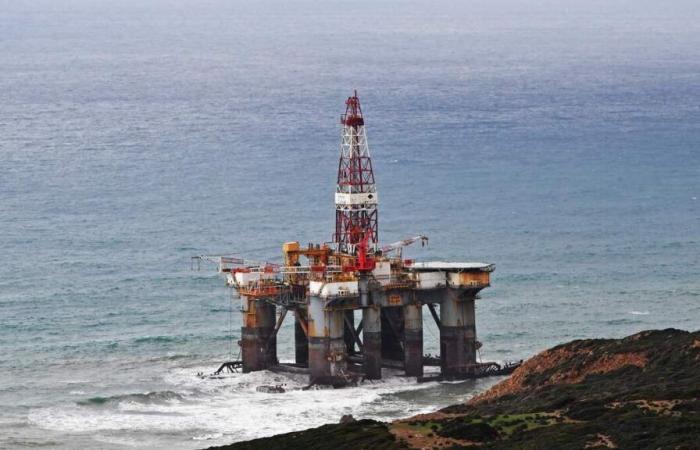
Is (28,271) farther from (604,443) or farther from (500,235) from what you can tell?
(604,443)

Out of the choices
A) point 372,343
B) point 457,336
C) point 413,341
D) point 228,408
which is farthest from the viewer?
point 457,336

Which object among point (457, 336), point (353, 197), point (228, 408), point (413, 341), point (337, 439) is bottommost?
point (228, 408)

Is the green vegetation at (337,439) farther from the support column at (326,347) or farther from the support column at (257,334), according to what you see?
the support column at (257,334)

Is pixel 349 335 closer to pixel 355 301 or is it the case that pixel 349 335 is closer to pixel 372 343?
pixel 372 343

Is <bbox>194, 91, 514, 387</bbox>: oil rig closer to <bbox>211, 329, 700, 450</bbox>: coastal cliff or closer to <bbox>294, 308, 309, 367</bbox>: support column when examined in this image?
<bbox>294, 308, 309, 367</bbox>: support column

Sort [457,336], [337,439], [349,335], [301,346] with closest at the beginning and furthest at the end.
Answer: [337,439]
[457,336]
[301,346]
[349,335]

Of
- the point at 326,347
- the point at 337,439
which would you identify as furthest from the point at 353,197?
the point at 337,439

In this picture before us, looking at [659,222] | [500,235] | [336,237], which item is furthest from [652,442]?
[659,222]

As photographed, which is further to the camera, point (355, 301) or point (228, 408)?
point (355, 301)
